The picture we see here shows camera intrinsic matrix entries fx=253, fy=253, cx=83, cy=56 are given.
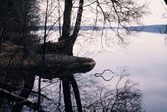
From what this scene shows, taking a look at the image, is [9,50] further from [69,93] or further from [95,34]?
[95,34]

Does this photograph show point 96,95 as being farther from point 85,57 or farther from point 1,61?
point 85,57

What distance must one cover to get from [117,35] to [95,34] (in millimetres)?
1442

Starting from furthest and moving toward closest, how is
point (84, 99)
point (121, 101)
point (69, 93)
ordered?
1. point (69, 93)
2. point (84, 99)
3. point (121, 101)

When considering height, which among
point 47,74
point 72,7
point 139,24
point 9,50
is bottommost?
point 47,74

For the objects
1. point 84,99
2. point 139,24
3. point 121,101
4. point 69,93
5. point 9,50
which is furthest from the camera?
point 139,24

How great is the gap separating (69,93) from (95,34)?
20.7ft

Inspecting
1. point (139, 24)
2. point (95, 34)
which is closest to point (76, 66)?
point (95, 34)

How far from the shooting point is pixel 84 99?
1058cm

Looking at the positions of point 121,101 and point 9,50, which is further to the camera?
point 9,50

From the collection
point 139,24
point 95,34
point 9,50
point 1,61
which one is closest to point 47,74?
point 1,61

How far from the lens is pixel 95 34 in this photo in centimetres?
1661

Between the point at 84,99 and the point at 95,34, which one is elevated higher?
the point at 95,34

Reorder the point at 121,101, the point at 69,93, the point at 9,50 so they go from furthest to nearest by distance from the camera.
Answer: the point at 9,50 → the point at 69,93 → the point at 121,101

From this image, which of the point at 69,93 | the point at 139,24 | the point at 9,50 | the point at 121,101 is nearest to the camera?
the point at 121,101
